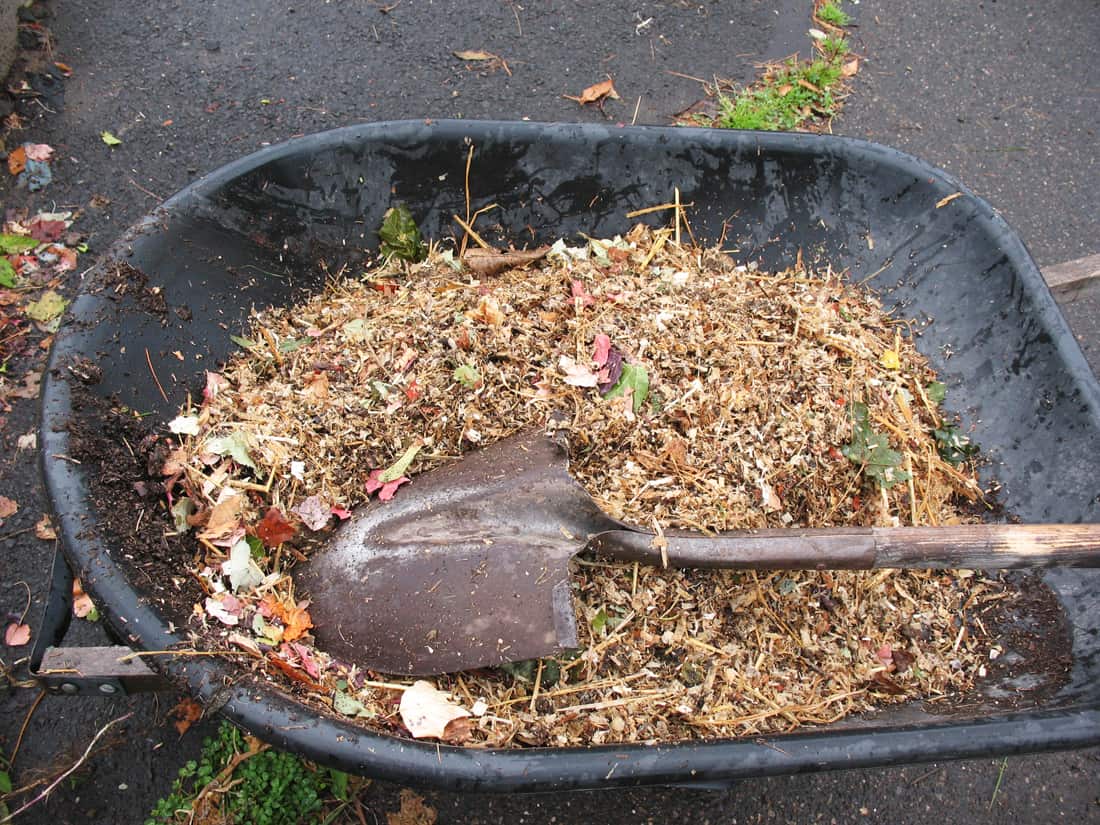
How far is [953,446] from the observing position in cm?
239

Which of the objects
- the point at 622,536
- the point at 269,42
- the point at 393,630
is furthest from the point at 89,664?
the point at 269,42

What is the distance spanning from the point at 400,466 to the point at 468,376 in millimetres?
308

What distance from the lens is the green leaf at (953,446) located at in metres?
2.39

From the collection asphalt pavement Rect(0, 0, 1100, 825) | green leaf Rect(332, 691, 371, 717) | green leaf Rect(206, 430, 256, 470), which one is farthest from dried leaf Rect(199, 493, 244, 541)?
asphalt pavement Rect(0, 0, 1100, 825)

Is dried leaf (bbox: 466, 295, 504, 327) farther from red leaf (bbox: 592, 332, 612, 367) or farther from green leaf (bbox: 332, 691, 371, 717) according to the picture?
green leaf (bbox: 332, 691, 371, 717)

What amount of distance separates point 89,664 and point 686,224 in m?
2.13

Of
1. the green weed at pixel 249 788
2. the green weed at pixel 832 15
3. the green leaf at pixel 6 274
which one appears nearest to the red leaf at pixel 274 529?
the green weed at pixel 249 788

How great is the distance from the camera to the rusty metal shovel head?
6.09 ft

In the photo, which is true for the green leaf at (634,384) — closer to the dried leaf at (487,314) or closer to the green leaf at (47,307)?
the dried leaf at (487,314)

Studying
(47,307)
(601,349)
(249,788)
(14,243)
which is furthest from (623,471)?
(14,243)

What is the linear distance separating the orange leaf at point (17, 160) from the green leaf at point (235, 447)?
2.42 meters

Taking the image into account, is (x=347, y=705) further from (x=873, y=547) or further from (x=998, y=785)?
(x=998, y=785)

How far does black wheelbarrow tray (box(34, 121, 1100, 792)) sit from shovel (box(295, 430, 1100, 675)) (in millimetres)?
312

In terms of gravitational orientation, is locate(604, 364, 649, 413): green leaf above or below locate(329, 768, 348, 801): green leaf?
above
